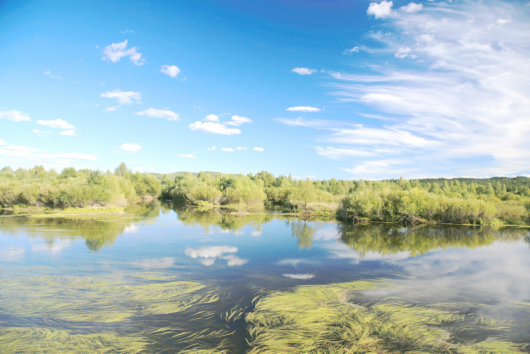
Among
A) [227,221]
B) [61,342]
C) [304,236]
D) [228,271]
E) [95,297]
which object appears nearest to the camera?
[61,342]

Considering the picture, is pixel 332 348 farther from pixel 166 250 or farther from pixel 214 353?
pixel 166 250

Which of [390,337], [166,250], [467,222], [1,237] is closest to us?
[390,337]

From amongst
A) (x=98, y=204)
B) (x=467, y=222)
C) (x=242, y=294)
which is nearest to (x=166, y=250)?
(x=242, y=294)

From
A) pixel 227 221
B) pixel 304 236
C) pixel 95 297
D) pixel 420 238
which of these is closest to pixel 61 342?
pixel 95 297

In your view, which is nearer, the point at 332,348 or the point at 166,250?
the point at 332,348

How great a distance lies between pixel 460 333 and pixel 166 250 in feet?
50.3

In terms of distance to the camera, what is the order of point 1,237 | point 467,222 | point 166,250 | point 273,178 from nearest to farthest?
point 166,250 → point 1,237 → point 467,222 → point 273,178

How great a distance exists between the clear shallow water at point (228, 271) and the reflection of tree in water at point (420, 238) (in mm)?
153

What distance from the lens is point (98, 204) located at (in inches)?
1587

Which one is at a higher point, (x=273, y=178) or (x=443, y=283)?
(x=273, y=178)

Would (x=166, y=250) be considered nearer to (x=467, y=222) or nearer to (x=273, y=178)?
(x=467, y=222)

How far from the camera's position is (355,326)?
7641 millimetres

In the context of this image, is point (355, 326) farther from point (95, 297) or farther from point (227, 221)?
point (227, 221)

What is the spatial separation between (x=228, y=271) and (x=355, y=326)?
6.84 metres
